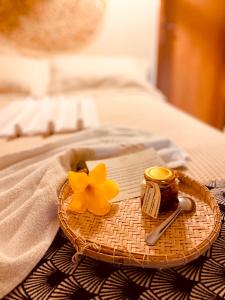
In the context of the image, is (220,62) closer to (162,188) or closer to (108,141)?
(108,141)

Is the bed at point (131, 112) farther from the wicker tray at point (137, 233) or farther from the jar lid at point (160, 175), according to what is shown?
the jar lid at point (160, 175)

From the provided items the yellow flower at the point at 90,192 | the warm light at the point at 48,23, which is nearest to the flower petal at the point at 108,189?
the yellow flower at the point at 90,192

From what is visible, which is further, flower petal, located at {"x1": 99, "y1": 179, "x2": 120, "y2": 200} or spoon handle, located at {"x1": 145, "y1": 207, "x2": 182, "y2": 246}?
flower petal, located at {"x1": 99, "y1": 179, "x2": 120, "y2": 200}

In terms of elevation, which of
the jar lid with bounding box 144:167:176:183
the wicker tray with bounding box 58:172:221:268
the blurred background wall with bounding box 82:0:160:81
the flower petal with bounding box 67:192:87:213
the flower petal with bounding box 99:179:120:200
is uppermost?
the blurred background wall with bounding box 82:0:160:81

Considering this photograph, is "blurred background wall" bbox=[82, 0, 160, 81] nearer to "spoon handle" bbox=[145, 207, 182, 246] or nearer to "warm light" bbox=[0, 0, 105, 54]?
"warm light" bbox=[0, 0, 105, 54]

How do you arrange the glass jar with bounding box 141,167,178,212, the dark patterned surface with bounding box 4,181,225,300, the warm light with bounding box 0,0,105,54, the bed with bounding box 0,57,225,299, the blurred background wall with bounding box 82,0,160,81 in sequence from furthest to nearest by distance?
Result: the blurred background wall with bounding box 82,0,160,81 → the warm light with bounding box 0,0,105,54 → the bed with bounding box 0,57,225,299 → the glass jar with bounding box 141,167,178,212 → the dark patterned surface with bounding box 4,181,225,300

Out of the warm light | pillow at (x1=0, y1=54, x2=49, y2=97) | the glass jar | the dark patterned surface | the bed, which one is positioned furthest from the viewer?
the warm light

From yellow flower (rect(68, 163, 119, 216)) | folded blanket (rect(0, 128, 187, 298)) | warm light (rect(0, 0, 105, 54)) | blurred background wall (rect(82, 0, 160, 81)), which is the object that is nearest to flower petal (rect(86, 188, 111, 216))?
yellow flower (rect(68, 163, 119, 216))

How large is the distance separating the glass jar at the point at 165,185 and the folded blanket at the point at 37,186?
0.90 feet

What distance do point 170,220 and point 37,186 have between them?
40cm

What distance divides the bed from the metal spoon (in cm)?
8

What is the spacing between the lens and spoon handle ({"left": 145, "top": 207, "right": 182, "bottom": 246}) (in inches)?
26.3

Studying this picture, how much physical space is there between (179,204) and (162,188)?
83 millimetres

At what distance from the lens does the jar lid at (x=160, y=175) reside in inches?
28.8
